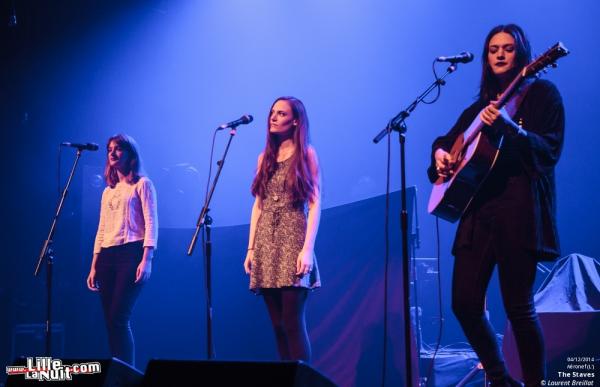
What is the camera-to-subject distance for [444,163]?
347cm

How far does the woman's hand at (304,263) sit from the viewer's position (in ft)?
12.4

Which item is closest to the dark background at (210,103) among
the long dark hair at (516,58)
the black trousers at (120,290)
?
the black trousers at (120,290)

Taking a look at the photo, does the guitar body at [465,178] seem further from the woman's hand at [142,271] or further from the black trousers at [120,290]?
the black trousers at [120,290]

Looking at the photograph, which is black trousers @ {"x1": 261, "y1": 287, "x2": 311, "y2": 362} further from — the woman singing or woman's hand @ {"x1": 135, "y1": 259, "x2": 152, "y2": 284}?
woman's hand @ {"x1": 135, "y1": 259, "x2": 152, "y2": 284}

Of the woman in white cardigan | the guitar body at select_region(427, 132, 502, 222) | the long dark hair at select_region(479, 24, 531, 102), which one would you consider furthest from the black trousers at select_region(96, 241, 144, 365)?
the long dark hair at select_region(479, 24, 531, 102)

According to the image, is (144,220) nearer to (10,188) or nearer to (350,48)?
(10,188)

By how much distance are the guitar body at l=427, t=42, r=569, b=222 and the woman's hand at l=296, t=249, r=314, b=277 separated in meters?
0.78

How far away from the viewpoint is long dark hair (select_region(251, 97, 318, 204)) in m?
3.98

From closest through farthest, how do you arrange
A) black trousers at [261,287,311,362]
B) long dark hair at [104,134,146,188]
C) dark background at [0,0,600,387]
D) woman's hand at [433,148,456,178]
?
woman's hand at [433,148,456,178] → black trousers at [261,287,311,362] → long dark hair at [104,134,146,188] → dark background at [0,0,600,387]

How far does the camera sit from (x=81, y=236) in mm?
7211

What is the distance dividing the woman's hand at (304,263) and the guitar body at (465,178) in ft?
2.51

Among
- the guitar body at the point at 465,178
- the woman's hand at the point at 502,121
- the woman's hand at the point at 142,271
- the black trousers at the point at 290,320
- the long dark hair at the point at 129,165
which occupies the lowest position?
the black trousers at the point at 290,320

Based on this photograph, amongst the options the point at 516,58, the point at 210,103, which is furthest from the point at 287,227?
the point at 210,103

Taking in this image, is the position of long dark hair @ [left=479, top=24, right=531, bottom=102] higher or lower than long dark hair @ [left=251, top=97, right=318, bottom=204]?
higher
